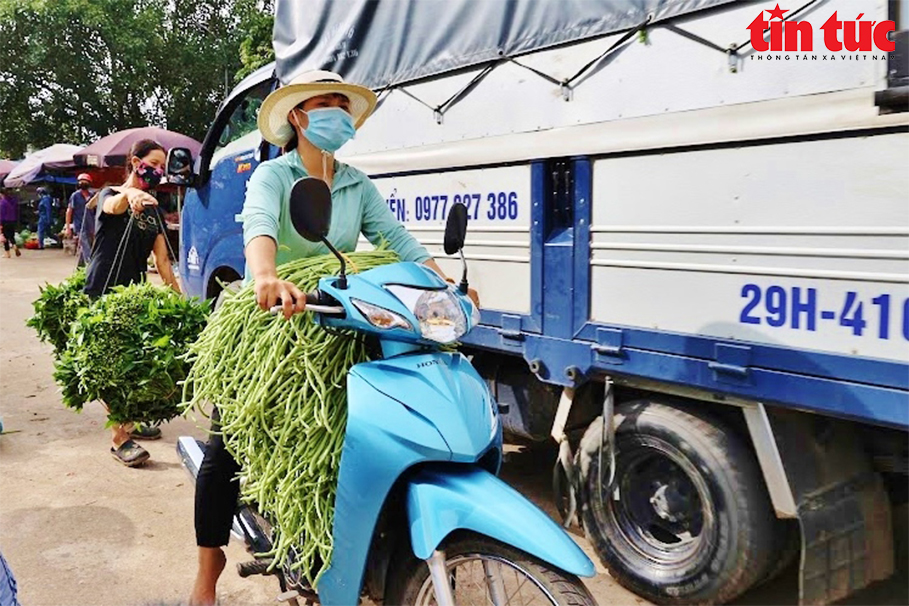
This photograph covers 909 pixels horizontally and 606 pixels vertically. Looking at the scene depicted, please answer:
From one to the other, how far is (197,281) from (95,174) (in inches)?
465

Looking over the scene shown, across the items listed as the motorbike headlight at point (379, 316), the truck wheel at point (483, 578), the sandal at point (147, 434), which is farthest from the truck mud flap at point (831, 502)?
the sandal at point (147, 434)

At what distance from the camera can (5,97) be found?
21.2 meters

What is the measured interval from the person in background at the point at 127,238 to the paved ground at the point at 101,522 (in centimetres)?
20

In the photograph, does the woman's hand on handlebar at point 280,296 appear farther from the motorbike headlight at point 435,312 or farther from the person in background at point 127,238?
the person in background at point 127,238

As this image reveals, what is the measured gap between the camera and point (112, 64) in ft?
68.0

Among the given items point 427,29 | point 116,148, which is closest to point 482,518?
point 427,29

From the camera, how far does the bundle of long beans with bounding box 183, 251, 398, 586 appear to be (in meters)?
1.93

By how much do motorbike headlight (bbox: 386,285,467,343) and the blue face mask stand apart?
23.5 inches

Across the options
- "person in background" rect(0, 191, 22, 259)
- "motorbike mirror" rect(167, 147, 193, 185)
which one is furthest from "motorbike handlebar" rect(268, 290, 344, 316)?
"person in background" rect(0, 191, 22, 259)

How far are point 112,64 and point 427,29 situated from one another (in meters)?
20.5

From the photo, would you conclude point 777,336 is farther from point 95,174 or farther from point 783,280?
point 95,174

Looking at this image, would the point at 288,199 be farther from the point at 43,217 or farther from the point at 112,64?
the point at 112,64

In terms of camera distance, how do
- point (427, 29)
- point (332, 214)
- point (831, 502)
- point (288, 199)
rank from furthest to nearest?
point (427, 29), point (831, 502), point (332, 214), point (288, 199)

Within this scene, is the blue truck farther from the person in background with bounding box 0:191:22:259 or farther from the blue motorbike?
the person in background with bounding box 0:191:22:259
